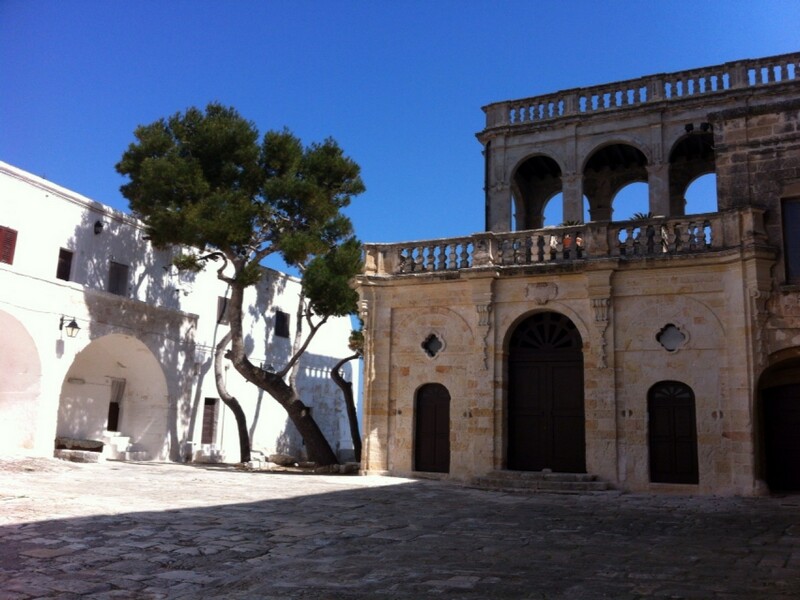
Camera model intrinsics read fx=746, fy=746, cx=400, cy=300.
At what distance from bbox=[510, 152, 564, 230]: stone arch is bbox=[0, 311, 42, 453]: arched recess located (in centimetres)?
1339

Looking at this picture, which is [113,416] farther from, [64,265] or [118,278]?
[64,265]

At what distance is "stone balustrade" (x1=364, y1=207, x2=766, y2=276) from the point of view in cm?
1494

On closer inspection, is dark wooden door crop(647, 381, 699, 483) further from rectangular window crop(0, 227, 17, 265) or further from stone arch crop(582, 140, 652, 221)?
rectangular window crop(0, 227, 17, 265)

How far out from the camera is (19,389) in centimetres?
1808

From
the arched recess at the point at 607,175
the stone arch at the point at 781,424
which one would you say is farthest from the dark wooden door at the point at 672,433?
the arched recess at the point at 607,175

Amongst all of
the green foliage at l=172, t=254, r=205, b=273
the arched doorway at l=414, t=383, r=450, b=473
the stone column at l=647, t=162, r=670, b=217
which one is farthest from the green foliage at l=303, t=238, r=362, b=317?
the stone column at l=647, t=162, r=670, b=217

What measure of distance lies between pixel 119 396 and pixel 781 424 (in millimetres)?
17666

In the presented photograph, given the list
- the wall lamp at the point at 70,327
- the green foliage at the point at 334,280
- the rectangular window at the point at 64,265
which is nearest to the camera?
the wall lamp at the point at 70,327

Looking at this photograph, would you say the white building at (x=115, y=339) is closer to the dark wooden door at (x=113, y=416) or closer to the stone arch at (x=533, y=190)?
the dark wooden door at (x=113, y=416)

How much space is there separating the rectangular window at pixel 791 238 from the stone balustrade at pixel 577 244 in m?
0.51

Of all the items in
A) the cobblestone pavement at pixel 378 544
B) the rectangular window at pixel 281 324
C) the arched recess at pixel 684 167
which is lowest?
the cobblestone pavement at pixel 378 544

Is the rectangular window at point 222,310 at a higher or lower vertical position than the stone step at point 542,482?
higher

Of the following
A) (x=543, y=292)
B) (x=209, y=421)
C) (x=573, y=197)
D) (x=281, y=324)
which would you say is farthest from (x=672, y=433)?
(x=281, y=324)

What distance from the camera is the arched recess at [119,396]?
21125 millimetres
